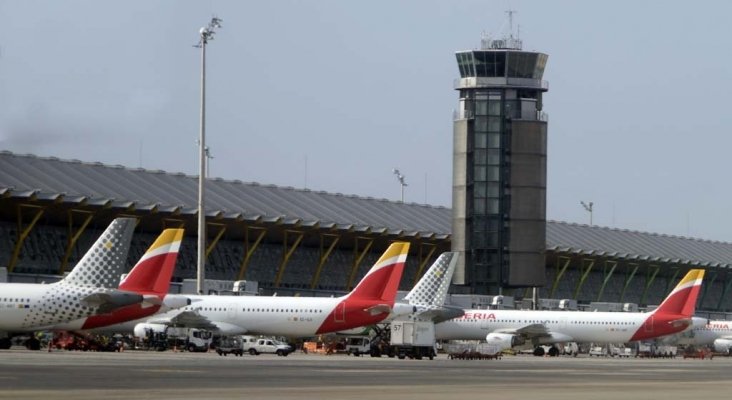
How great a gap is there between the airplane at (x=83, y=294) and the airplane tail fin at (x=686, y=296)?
55869 mm

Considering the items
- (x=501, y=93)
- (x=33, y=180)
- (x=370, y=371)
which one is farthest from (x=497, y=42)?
(x=370, y=371)

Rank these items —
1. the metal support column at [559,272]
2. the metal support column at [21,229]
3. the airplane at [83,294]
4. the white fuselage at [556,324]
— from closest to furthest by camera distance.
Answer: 1. the airplane at [83,294]
2. the white fuselage at [556,324]
3. the metal support column at [21,229]
4. the metal support column at [559,272]

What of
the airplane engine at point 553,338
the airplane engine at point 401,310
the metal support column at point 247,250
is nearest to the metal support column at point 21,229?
the metal support column at point 247,250

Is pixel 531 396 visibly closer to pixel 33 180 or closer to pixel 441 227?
pixel 33 180

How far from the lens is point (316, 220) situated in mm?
142500

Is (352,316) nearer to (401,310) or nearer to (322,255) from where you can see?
(401,310)

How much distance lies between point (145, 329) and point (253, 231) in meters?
49.7

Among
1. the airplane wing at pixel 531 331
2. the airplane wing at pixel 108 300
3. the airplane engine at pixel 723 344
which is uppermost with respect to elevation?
the airplane wing at pixel 108 300

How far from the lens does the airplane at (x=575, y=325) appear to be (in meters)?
116

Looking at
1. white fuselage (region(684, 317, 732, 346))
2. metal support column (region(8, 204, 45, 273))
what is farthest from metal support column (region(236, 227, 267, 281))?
white fuselage (region(684, 317, 732, 346))

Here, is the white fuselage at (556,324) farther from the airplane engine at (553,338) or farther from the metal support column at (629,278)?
the metal support column at (629,278)

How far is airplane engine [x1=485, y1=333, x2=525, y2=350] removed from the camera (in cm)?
11249

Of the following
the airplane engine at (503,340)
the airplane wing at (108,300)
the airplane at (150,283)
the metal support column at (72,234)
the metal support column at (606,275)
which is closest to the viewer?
the airplane wing at (108,300)

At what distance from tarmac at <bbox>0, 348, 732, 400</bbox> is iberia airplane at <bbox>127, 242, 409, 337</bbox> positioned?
21388 mm
